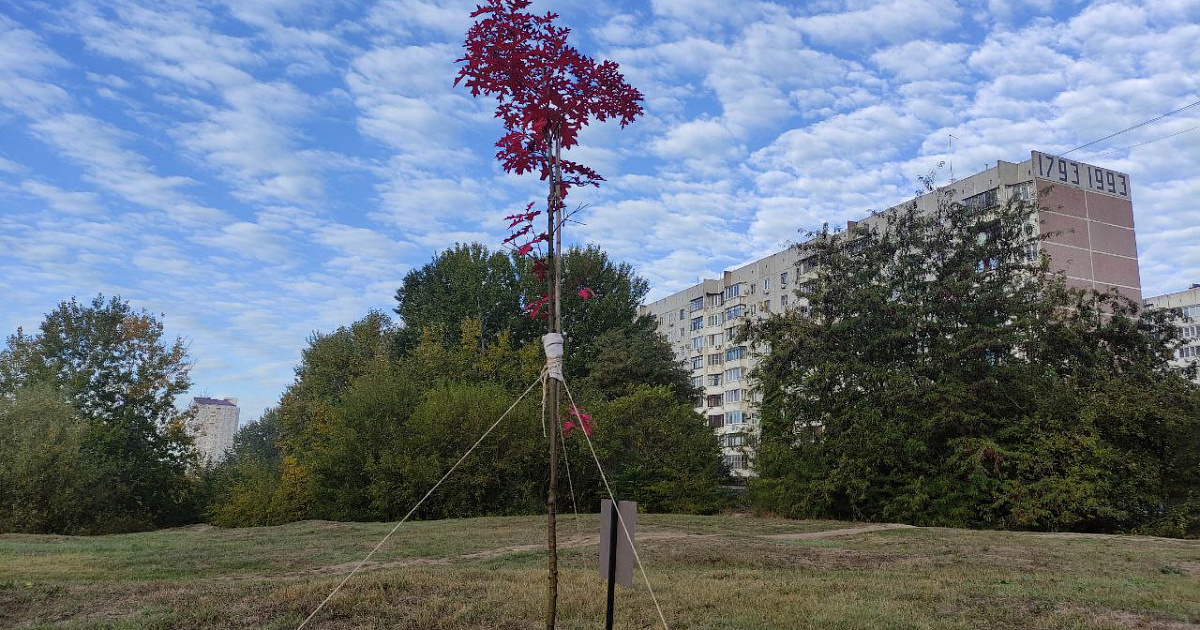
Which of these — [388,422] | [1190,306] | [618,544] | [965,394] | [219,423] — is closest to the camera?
[618,544]

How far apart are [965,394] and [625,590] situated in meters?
17.1

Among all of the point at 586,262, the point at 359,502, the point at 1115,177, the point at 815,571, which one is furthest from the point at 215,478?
the point at 1115,177

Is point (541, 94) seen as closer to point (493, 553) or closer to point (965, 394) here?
point (493, 553)

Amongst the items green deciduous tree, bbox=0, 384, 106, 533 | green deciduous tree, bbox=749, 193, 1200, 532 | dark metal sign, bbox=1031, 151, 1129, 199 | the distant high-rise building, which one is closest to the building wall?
the distant high-rise building

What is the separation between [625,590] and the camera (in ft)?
26.7

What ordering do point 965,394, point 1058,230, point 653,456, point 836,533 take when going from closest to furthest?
point 836,533
point 965,394
point 653,456
point 1058,230

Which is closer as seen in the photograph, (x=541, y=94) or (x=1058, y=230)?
(x=541, y=94)

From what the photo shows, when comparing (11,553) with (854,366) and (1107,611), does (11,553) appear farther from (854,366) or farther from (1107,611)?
(854,366)

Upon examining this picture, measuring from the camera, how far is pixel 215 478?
111 feet

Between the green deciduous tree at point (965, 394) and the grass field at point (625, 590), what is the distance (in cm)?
668

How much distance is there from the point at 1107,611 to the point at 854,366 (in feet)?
55.6

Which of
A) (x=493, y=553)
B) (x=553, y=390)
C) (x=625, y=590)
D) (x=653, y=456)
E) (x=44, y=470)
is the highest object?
(x=553, y=390)

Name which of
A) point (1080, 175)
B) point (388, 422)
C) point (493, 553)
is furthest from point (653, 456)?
point (1080, 175)

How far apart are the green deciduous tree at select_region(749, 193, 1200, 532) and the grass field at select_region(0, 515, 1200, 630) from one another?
21.9 feet
